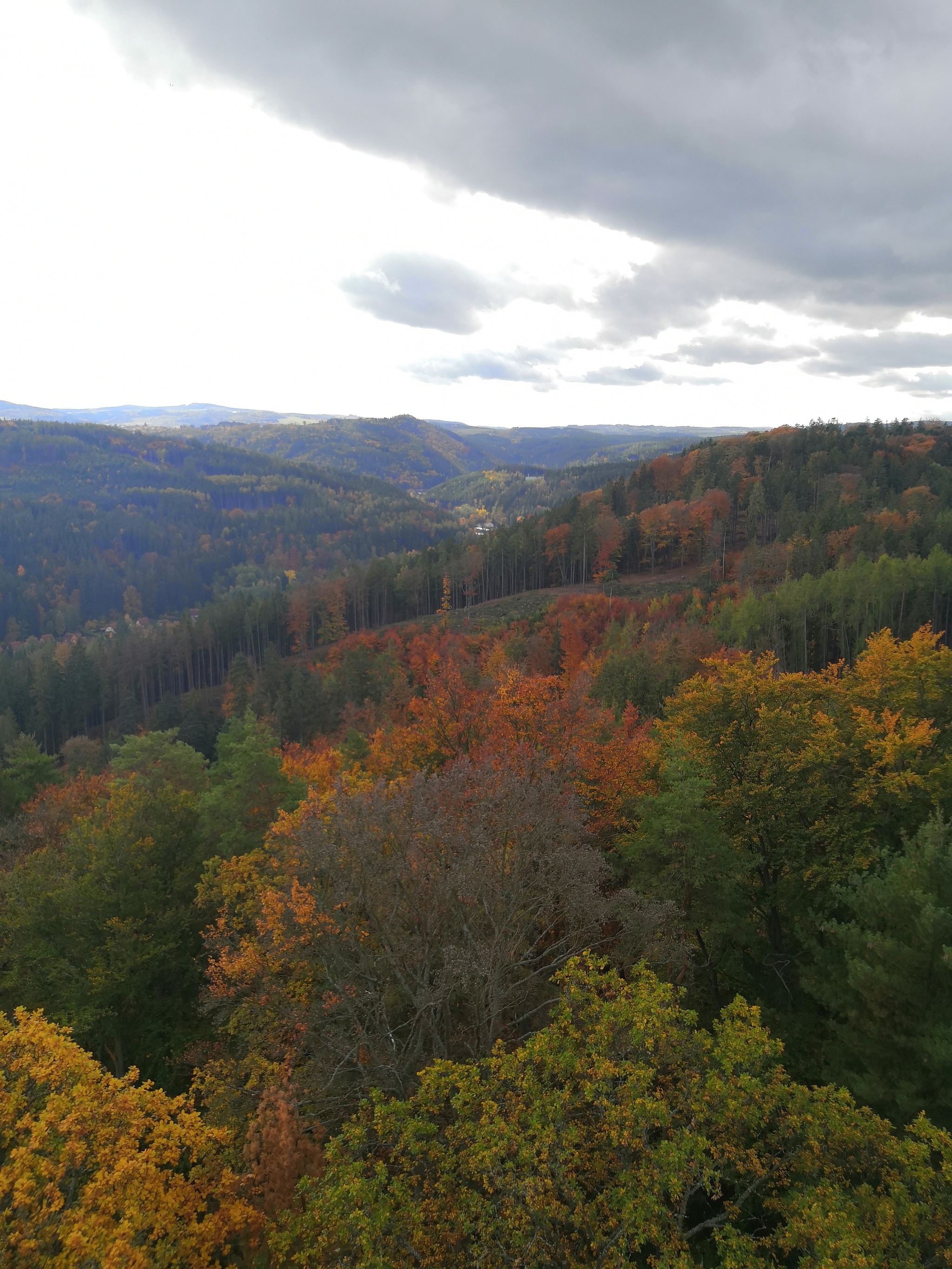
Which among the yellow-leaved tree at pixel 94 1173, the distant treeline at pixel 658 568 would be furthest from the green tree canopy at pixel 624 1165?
the distant treeline at pixel 658 568

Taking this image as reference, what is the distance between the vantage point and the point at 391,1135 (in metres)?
11.7

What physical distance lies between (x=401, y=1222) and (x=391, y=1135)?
1.89 metres

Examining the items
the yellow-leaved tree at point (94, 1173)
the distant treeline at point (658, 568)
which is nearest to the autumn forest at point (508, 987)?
the yellow-leaved tree at point (94, 1173)

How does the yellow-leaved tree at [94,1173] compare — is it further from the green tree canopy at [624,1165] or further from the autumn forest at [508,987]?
the green tree canopy at [624,1165]

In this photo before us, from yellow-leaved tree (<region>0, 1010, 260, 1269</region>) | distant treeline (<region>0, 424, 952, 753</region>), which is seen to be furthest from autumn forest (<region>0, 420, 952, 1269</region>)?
distant treeline (<region>0, 424, 952, 753</region>)

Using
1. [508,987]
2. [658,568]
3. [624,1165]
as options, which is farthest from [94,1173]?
[658,568]

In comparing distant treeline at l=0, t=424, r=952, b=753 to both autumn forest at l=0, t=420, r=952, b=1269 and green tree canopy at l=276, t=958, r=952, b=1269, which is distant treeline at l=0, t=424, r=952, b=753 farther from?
green tree canopy at l=276, t=958, r=952, b=1269

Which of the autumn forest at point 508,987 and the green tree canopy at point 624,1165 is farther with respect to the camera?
the autumn forest at point 508,987

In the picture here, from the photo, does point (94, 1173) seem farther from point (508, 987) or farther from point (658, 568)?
point (658, 568)

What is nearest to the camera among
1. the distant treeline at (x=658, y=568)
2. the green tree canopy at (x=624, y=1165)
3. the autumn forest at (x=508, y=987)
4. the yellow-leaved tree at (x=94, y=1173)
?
the yellow-leaved tree at (x=94, y=1173)

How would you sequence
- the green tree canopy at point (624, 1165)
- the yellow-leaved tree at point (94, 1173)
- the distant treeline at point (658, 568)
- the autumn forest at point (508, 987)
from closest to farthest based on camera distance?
the yellow-leaved tree at point (94, 1173) → the green tree canopy at point (624, 1165) → the autumn forest at point (508, 987) → the distant treeline at point (658, 568)

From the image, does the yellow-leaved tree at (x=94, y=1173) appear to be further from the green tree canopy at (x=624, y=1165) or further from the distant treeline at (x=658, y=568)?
the distant treeline at (x=658, y=568)

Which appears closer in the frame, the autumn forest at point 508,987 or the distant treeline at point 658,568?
the autumn forest at point 508,987

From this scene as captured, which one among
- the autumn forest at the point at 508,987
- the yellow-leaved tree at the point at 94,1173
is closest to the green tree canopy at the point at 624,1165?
the autumn forest at the point at 508,987
